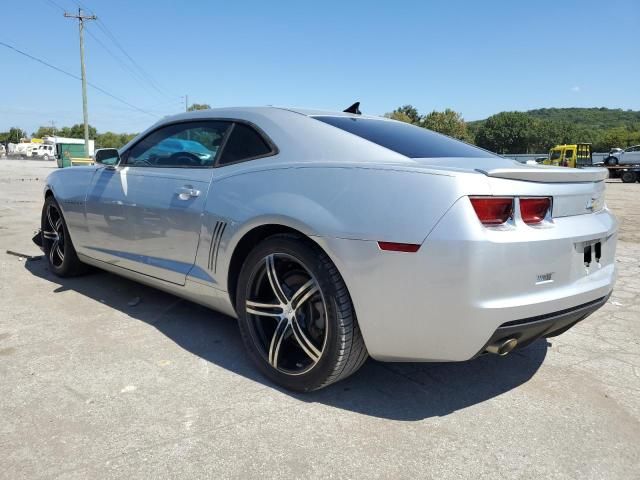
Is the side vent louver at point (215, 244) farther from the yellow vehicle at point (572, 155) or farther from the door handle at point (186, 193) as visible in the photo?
the yellow vehicle at point (572, 155)

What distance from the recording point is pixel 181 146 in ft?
11.3

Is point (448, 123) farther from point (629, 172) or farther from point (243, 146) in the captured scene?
point (243, 146)

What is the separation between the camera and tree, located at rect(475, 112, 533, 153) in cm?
10638

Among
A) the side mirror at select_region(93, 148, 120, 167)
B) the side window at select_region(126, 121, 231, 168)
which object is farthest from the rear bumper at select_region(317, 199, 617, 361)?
the side mirror at select_region(93, 148, 120, 167)

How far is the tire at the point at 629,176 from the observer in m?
28.0

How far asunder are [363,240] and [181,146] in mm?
1806

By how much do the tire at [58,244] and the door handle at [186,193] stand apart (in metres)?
1.83

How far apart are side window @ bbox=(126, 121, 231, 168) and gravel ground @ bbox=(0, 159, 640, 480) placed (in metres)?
1.13

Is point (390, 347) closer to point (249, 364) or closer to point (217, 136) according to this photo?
point (249, 364)

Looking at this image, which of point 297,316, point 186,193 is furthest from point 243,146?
point 297,316

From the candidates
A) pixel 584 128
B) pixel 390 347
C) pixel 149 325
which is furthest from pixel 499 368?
pixel 584 128

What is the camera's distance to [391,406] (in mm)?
2461

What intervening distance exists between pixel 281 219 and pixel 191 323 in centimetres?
151

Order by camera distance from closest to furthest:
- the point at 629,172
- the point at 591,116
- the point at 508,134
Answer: the point at 629,172 < the point at 508,134 < the point at 591,116
